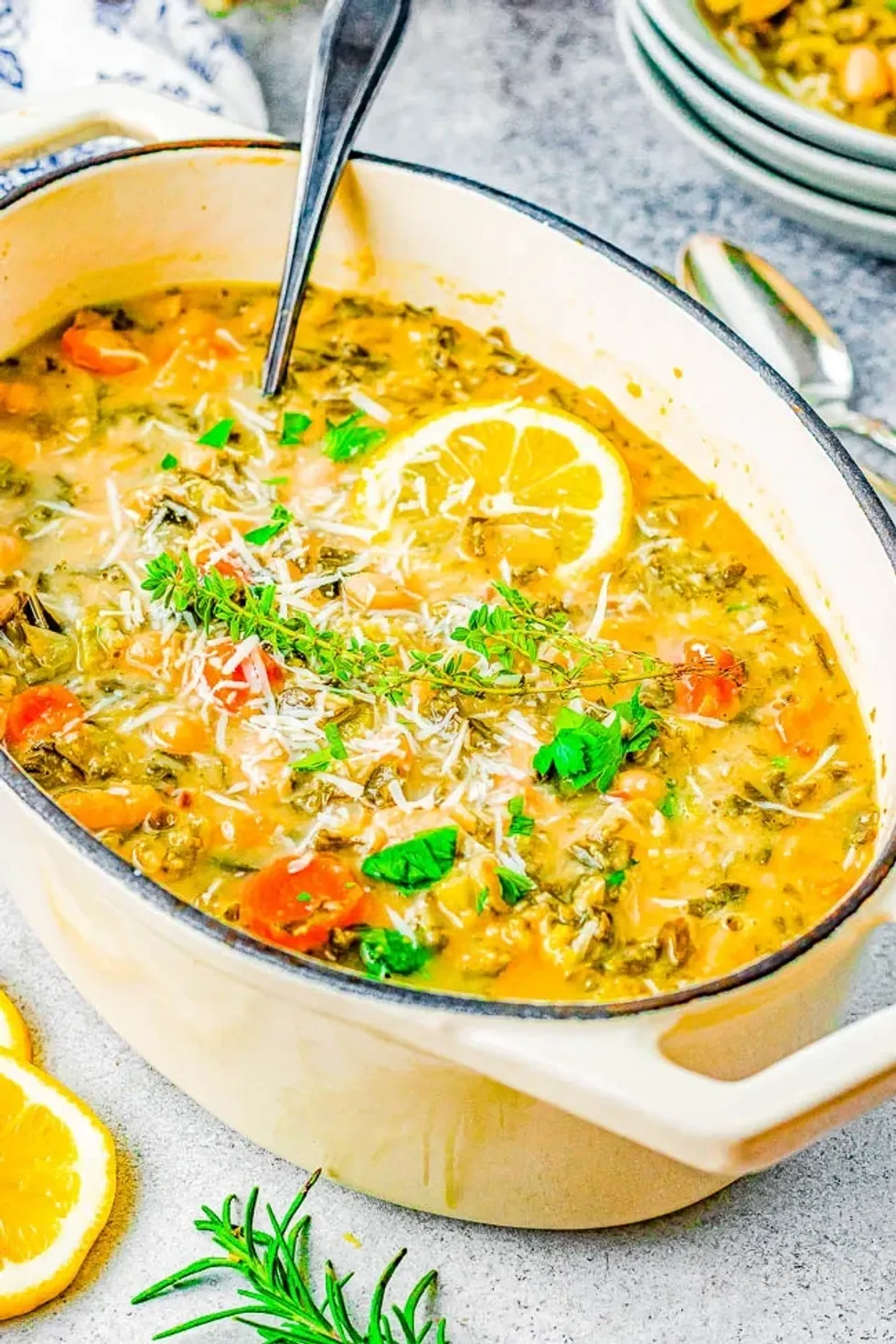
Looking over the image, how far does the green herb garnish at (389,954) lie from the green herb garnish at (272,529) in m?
0.63

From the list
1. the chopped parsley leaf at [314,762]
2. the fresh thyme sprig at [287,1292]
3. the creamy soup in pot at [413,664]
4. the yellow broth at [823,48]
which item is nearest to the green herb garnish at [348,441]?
the creamy soup in pot at [413,664]

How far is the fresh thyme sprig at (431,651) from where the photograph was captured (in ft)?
6.69

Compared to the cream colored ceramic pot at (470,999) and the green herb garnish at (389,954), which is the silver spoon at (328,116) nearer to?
the cream colored ceramic pot at (470,999)

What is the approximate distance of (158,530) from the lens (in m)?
2.23

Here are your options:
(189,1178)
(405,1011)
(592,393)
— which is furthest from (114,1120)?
(592,393)

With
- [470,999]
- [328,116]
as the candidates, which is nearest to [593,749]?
[470,999]

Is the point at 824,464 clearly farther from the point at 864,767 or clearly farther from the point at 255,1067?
the point at 255,1067

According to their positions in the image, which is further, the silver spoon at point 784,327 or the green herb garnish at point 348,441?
the silver spoon at point 784,327

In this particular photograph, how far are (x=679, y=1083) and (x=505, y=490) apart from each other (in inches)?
43.3

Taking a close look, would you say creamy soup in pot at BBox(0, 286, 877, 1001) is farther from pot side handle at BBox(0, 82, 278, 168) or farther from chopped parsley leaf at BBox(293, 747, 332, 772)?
pot side handle at BBox(0, 82, 278, 168)

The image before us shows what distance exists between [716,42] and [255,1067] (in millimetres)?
2210

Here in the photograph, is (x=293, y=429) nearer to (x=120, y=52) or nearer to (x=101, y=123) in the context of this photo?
(x=101, y=123)

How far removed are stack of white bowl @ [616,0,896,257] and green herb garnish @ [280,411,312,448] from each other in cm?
92

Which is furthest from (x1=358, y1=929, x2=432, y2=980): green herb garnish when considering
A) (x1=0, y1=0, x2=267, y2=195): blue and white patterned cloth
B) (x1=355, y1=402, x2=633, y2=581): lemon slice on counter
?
(x1=0, y1=0, x2=267, y2=195): blue and white patterned cloth
